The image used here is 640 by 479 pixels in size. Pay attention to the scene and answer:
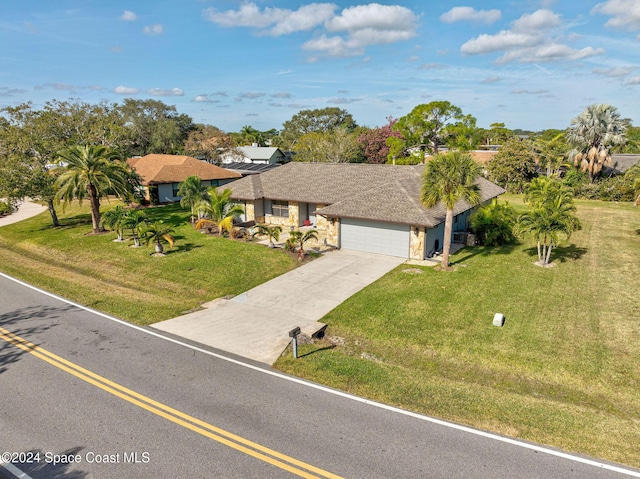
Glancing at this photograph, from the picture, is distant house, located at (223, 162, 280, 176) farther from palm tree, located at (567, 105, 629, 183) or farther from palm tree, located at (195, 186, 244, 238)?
palm tree, located at (567, 105, 629, 183)

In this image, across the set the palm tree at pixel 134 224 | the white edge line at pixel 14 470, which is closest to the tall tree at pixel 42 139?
the palm tree at pixel 134 224

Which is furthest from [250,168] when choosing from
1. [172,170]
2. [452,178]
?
[452,178]

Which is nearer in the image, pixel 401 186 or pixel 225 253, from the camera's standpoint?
pixel 225 253

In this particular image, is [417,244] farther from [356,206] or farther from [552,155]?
[552,155]

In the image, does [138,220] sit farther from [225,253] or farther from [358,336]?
[358,336]

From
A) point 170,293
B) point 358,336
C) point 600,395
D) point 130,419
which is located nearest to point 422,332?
point 358,336

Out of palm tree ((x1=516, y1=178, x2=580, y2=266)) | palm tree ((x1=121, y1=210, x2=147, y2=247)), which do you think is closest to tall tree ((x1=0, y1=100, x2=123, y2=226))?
palm tree ((x1=121, y1=210, x2=147, y2=247))
